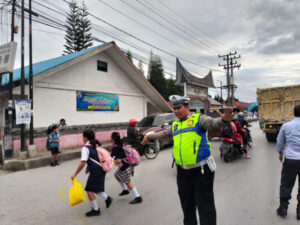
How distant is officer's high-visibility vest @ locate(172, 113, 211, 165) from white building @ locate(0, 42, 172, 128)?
8.72 m

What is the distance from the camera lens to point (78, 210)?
420cm

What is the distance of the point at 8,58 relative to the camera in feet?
27.8

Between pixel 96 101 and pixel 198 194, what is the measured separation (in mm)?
11548

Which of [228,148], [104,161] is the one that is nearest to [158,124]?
[228,148]

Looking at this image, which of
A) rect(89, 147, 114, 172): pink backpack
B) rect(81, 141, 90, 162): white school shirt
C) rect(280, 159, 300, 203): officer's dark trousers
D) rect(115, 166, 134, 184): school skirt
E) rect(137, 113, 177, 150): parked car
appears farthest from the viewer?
rect(137, 113, 177, 150): parked car

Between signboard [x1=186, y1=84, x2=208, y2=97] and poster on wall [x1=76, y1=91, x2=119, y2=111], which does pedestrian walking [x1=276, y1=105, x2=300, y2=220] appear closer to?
poster on wall [x1=76, y1=91, x2=119, y2=111]

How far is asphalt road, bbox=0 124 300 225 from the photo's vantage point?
3.68 m

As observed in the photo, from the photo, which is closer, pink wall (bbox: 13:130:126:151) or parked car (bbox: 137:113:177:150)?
pink wall (bbox: 13:130:126:151)

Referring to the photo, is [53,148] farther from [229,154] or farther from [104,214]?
[229,154]

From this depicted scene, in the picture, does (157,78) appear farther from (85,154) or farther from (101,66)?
(85,154)

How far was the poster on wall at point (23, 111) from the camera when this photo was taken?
8.62 metres

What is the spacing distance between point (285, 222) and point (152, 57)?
5265 cm

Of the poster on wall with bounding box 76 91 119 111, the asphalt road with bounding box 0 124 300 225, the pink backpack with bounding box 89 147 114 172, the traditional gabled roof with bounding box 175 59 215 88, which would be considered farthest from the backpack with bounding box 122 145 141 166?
the traditional gabled roof with bounding box 175 59 215 88

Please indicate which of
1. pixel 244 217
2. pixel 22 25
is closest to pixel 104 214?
pixel 244 217
